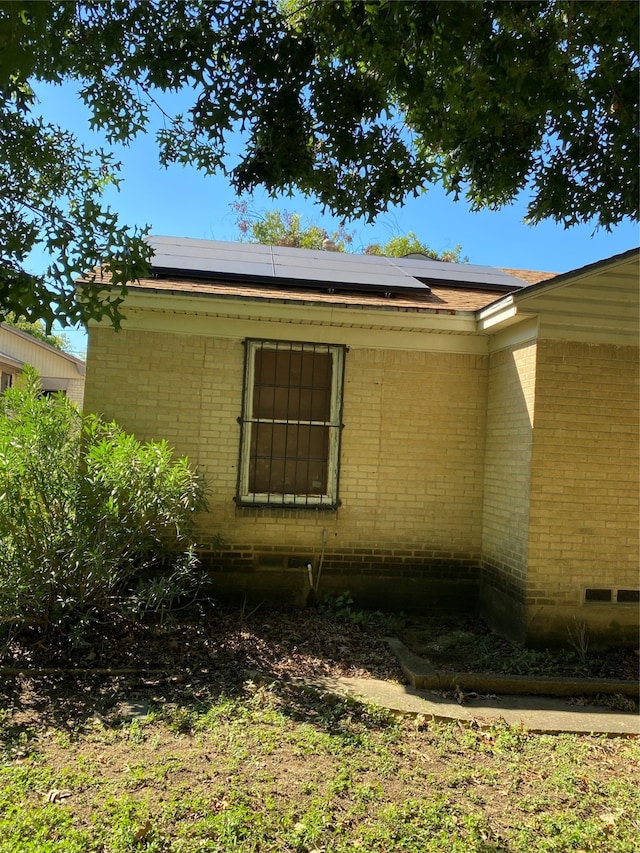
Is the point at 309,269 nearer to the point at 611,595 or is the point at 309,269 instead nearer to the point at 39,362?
the point at 611,595

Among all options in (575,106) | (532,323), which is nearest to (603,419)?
(532,323)

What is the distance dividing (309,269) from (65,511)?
4541 millimetres

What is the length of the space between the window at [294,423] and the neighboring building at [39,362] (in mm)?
14632

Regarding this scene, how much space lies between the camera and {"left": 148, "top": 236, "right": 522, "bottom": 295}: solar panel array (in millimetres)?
7352

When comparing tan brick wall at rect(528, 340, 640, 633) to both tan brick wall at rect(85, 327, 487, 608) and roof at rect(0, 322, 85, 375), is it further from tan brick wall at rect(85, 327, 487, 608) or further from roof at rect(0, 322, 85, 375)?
roof at rect(0, 322, 85, 375)

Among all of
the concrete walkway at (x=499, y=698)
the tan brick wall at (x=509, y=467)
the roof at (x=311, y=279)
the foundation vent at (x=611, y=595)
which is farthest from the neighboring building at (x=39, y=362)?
the foundation vent at (x=611, y=595)

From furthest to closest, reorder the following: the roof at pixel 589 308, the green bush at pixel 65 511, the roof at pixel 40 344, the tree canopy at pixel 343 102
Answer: the roof at pixel 40 344
the roof at pixel 589 308
the green bush at pixel 65 511
the tree canopy at pixel 343 102

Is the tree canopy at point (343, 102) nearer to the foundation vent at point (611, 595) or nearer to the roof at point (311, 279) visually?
the roof at point (311, 279)

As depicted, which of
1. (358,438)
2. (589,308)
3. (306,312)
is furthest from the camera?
(358,438)

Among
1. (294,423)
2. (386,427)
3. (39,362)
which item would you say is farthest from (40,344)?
(386,427)

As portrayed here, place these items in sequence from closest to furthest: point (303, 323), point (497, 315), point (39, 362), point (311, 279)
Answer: point (497, 315) < point (303, 323) < point (311, 279) < point (39, 362)

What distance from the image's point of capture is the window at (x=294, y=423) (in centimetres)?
698

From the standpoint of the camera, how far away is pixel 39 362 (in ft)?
81.5

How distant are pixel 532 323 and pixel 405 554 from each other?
9.51 feet
